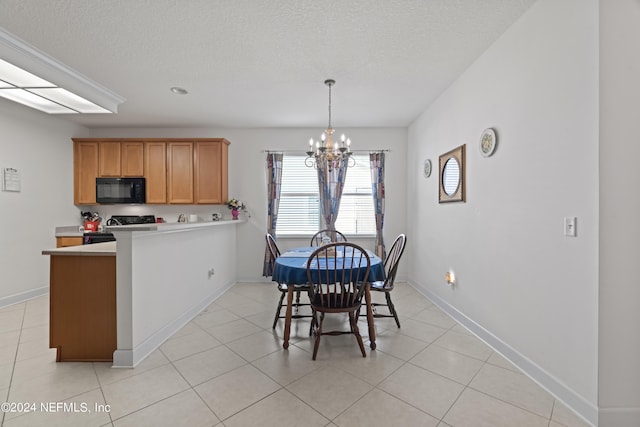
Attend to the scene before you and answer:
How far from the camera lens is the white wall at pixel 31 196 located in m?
3.53

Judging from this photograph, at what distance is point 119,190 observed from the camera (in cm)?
443

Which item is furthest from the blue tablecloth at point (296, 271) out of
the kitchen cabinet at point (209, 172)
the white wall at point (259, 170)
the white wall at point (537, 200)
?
the kitchen cabinet at point (209, 172)

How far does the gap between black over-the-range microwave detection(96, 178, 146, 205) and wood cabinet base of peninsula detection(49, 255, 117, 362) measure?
2.52 meters

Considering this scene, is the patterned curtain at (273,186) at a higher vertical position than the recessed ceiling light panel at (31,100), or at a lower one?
lower

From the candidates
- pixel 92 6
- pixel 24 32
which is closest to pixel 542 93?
pixel 92 6

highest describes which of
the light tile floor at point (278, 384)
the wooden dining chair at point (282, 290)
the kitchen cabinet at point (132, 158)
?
the kitchen cabinet at point (132, 158)

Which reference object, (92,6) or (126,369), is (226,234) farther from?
(92,6)

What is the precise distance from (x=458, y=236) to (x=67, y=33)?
13.2 ft

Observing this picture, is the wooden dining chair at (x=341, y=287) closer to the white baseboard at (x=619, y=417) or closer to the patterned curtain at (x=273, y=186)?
the white baseboard at (x=619, y=417)

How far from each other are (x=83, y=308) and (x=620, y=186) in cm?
364

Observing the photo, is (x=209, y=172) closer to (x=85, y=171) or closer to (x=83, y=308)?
(x=85, y=171)

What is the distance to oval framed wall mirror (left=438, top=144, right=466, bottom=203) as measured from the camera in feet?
9.46

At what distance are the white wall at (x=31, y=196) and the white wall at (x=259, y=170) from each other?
0.65 metres

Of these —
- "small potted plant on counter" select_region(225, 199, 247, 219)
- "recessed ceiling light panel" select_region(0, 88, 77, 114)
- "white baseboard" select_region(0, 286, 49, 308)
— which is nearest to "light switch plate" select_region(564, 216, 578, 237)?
"small potted plant on counter" select_region(225, 199, 247, 219)
